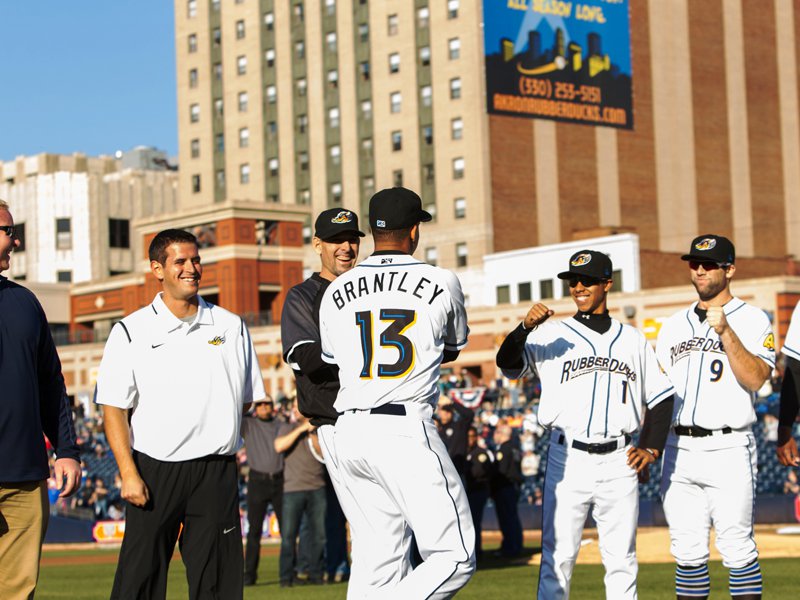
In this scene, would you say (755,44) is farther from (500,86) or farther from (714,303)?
(714,303)

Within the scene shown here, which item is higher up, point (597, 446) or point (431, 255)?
point (431, 255)

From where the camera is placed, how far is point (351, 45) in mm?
78250

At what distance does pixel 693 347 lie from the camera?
9297 mm

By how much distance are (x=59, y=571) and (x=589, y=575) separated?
27.5 ft

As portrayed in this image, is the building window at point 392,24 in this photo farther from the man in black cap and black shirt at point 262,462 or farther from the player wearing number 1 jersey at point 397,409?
the player wearing number 1 jersey at point 397,409

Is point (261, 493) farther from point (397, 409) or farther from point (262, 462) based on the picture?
point (397, 409)

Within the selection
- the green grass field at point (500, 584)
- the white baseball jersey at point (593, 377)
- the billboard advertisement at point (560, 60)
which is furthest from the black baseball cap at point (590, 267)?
the billboard advertisement at point (560, 60)

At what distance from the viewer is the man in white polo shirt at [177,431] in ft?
24.2

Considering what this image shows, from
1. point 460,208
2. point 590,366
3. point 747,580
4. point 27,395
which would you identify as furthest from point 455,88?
point 27,395

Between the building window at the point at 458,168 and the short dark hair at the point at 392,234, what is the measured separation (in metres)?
66.0

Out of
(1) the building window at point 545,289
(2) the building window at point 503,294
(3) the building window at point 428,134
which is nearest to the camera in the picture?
(1) the building window at point 545,289

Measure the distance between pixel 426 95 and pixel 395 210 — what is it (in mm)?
68387

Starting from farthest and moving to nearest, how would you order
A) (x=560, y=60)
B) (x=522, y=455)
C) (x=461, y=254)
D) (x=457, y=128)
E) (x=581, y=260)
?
(x=457, y=128) → (x=461, y=254) → (x=560, y=60) → (x=522, y=455) → (x=581, y=260)

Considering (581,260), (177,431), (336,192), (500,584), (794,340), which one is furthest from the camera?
(336,192)
